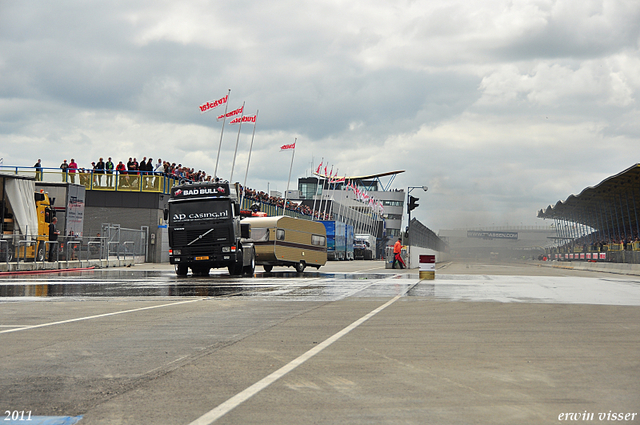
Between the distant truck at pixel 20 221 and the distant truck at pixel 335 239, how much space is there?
31.4 meters

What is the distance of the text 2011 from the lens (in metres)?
4.62

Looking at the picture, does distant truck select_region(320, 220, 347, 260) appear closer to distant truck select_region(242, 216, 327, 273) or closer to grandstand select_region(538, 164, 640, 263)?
grandstand select_region(538, 164, 640, 263)

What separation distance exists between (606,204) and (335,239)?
113 feet

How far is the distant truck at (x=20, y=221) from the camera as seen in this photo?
2658 cm

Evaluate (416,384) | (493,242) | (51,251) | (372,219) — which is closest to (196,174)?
(51,251)

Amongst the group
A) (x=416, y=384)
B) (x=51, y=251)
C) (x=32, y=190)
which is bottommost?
(x=416, y=384)

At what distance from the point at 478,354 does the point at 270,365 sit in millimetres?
2394

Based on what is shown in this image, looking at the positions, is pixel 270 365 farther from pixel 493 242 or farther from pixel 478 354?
pixel 493 242

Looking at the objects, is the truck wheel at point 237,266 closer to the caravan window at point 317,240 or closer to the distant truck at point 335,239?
the caravan window at point 317,240

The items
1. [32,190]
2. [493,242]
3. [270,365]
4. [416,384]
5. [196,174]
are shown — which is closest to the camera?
[416,384]

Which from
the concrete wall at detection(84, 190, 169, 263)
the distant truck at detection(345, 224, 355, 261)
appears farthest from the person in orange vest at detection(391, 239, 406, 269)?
the distant truck at detection(345, 224, 355, 261)

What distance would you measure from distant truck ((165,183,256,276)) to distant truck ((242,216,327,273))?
2552mm

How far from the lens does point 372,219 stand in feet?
383

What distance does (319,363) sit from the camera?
6598mm
